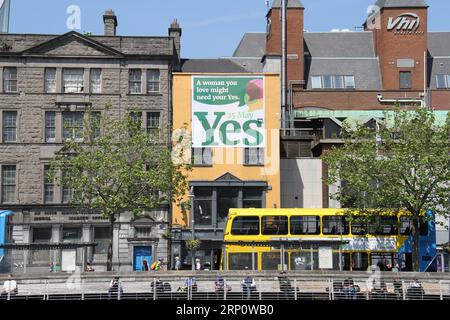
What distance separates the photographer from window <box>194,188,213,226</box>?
179 feet

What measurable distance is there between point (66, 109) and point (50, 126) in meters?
1.58

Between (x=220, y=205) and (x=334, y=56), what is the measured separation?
87.1 feet

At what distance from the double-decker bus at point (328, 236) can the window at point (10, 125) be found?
59.9 feet

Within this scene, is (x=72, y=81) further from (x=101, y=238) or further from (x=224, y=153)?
(x=224, y=153)

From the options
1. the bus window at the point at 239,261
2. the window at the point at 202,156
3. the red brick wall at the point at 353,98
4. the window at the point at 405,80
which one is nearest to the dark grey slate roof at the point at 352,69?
the red brick wall at the point at 353,98

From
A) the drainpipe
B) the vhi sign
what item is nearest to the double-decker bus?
the drainpipe

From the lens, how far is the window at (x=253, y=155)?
182ft

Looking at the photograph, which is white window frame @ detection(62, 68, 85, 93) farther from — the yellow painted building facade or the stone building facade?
the yellow painted building facade

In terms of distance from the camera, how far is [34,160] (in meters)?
54.7
